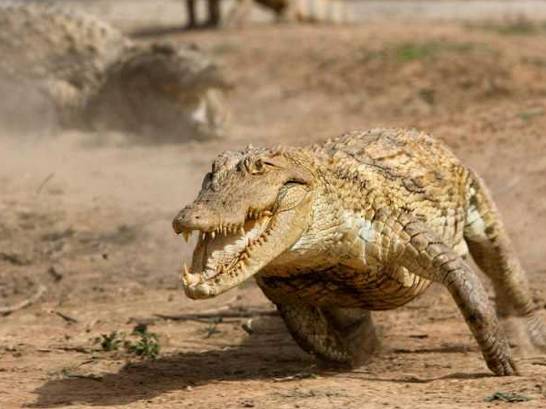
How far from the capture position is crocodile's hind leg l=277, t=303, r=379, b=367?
6734 millimetres

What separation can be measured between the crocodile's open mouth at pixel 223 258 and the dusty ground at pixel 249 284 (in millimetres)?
665

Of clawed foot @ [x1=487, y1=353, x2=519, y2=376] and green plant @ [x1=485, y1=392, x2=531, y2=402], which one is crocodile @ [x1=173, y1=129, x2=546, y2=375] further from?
green plant @ [x1=485, y1=392, x2=531, y2=402]

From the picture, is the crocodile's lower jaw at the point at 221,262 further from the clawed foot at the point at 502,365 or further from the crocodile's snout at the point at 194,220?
the clawed foot at the point at 502,365

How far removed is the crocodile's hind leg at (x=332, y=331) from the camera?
673 centimetres

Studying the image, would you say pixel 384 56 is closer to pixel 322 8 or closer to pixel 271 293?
pixel 322 8

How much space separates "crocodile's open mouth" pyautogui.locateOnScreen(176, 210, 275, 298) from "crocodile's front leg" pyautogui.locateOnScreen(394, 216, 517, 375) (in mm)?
803

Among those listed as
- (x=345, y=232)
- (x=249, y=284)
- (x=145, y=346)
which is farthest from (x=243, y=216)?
(x=249, y=284)

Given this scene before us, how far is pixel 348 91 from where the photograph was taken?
16.3 m

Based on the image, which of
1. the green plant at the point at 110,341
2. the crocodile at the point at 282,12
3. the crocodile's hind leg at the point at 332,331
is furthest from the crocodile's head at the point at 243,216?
the crocodile at the point at 282,12

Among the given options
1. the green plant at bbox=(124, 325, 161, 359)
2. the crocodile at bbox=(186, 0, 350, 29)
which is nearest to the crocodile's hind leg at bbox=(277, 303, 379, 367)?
the green plant at bbox=(124, 325, 161, 359)

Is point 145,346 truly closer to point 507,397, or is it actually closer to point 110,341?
point 110,341

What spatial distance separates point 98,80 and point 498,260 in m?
8.86

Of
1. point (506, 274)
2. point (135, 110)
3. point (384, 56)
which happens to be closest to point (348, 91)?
point (384, 56)

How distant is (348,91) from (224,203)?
422 inches
